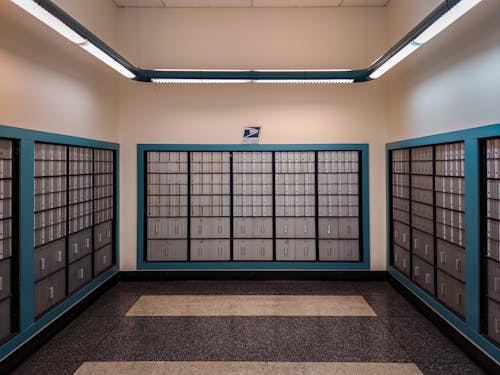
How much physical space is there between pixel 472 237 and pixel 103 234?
3.73 meters

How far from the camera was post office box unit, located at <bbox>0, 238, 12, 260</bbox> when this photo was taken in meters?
2.44

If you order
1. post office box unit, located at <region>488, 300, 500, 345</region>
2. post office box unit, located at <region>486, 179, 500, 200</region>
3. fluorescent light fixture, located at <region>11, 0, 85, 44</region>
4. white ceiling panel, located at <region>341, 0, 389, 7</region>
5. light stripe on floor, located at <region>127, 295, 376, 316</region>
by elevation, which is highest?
white ceiling panel, located at <region>341, 0, 389, 7</region>

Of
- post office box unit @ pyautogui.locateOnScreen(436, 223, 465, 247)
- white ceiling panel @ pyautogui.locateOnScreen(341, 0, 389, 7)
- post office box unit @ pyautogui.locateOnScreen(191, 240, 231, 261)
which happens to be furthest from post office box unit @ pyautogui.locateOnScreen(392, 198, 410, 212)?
white ceiling panel @ pyautogui.locateOnScreen(341, 0, 389, 7)

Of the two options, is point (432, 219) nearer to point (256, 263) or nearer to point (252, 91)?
point (256, 263)

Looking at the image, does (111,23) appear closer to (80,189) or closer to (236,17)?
(236,17)

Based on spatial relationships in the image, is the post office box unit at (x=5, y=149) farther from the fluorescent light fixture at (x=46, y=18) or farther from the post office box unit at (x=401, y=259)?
the post office box unit at (x=401, y=259)

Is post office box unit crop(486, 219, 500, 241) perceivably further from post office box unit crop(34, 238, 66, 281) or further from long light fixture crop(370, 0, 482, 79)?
post office box unit crop(34, 238, 66, 281)

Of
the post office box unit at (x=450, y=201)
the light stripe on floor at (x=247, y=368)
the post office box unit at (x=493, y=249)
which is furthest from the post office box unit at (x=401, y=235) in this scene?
the light stripe on floor at (x=247, y=368)

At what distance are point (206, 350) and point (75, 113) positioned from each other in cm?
249

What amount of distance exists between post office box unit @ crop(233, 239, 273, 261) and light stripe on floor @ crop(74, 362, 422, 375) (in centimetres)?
200

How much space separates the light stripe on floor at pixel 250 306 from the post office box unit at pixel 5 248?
1.37 meters

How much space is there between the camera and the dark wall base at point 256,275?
14.8ft

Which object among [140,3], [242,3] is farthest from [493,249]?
[140,3]

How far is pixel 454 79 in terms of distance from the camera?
2.88m
